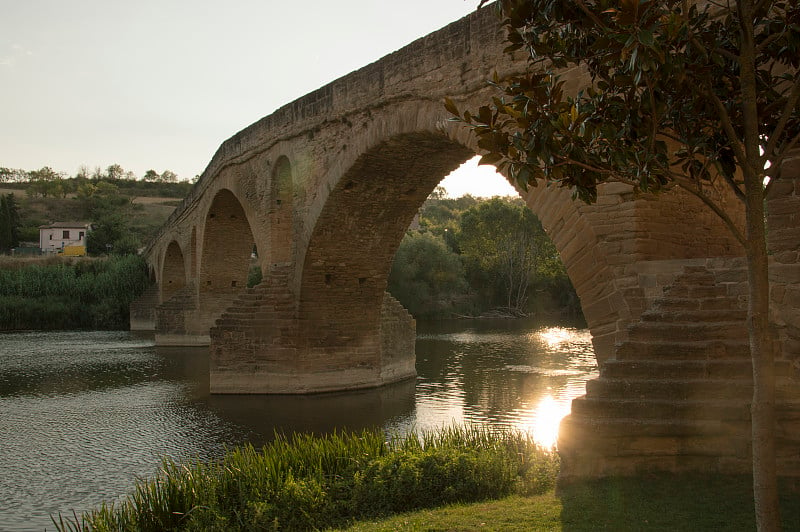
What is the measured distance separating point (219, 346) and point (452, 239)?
33.5 meters

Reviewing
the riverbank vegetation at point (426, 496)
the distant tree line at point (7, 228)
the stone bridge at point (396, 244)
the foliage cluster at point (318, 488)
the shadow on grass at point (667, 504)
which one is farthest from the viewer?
the distant tree line at point (7, 228)

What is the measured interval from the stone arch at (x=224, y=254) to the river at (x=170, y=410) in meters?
3.50

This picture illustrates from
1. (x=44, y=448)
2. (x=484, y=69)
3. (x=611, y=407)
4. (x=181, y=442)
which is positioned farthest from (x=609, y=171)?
(x=44, y=448)

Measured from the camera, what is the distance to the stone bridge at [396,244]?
15.2ft

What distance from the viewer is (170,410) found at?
11.8m

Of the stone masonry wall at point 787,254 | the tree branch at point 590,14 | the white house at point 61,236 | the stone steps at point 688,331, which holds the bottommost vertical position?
the stone steps at point 688,331

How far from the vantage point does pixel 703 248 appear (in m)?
6.43

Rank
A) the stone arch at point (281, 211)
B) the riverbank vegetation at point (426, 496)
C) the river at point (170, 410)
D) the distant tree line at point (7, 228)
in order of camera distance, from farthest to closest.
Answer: the distant tree line at point (7, 228) < the stone arch at point (281, 211) < the river at point (170, 410) < the riverbank vegetation at point (426, 496)

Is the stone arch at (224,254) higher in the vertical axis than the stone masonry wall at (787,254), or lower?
higher

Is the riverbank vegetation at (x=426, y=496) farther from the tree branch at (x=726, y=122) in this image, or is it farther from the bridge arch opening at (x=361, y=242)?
the bridge arch opening at (x=361, y=242)

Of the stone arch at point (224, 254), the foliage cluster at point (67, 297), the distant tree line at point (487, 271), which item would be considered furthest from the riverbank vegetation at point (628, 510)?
the foliage cluster at point (67, 297)

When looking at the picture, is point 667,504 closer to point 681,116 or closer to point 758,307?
point 758,307

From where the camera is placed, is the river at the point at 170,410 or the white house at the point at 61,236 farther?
the white house at the point at 61,236

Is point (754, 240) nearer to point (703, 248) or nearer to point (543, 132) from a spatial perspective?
point (543, 132)
